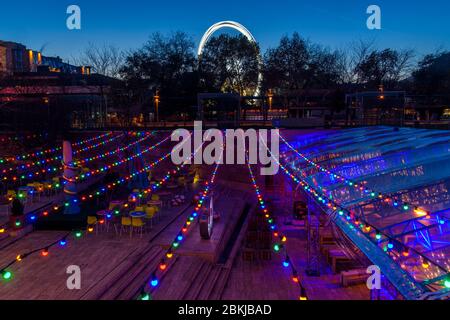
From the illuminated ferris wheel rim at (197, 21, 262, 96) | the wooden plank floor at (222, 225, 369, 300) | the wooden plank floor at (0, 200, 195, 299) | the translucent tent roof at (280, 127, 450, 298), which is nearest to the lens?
the translucent tent roof at (280, 127, 450, 298)

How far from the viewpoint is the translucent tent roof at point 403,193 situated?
498cm

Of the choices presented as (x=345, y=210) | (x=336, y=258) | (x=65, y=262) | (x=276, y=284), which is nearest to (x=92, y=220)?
(x=65, y=262)

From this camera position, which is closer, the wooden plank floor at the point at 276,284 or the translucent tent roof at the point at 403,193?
the translucent tent roof at the point at 403,193

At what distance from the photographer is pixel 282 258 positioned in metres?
11.0

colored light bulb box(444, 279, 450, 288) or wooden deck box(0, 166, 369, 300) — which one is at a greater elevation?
colored light bulb box(444, 279, 450, 288)

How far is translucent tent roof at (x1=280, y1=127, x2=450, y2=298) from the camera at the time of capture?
4.98 metres

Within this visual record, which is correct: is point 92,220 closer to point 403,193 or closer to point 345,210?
point 345,210

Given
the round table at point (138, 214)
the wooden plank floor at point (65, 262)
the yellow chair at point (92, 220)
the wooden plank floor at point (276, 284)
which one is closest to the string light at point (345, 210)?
the wooden plank floor at point (276, 284)

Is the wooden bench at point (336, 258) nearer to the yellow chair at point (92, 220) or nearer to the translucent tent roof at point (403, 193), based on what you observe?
the translucent tent roof at point (403, 193)

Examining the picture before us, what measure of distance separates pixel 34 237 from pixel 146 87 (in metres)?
23.0

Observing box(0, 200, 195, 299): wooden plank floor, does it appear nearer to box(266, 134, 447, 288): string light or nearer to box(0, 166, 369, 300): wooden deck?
box(0, 166, 369, 300): wooden deck

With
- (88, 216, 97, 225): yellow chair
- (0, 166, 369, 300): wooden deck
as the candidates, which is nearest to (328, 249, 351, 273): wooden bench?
(0, 166, 369, 300): wooden deck

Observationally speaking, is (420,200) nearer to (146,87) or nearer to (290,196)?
(290,196)
